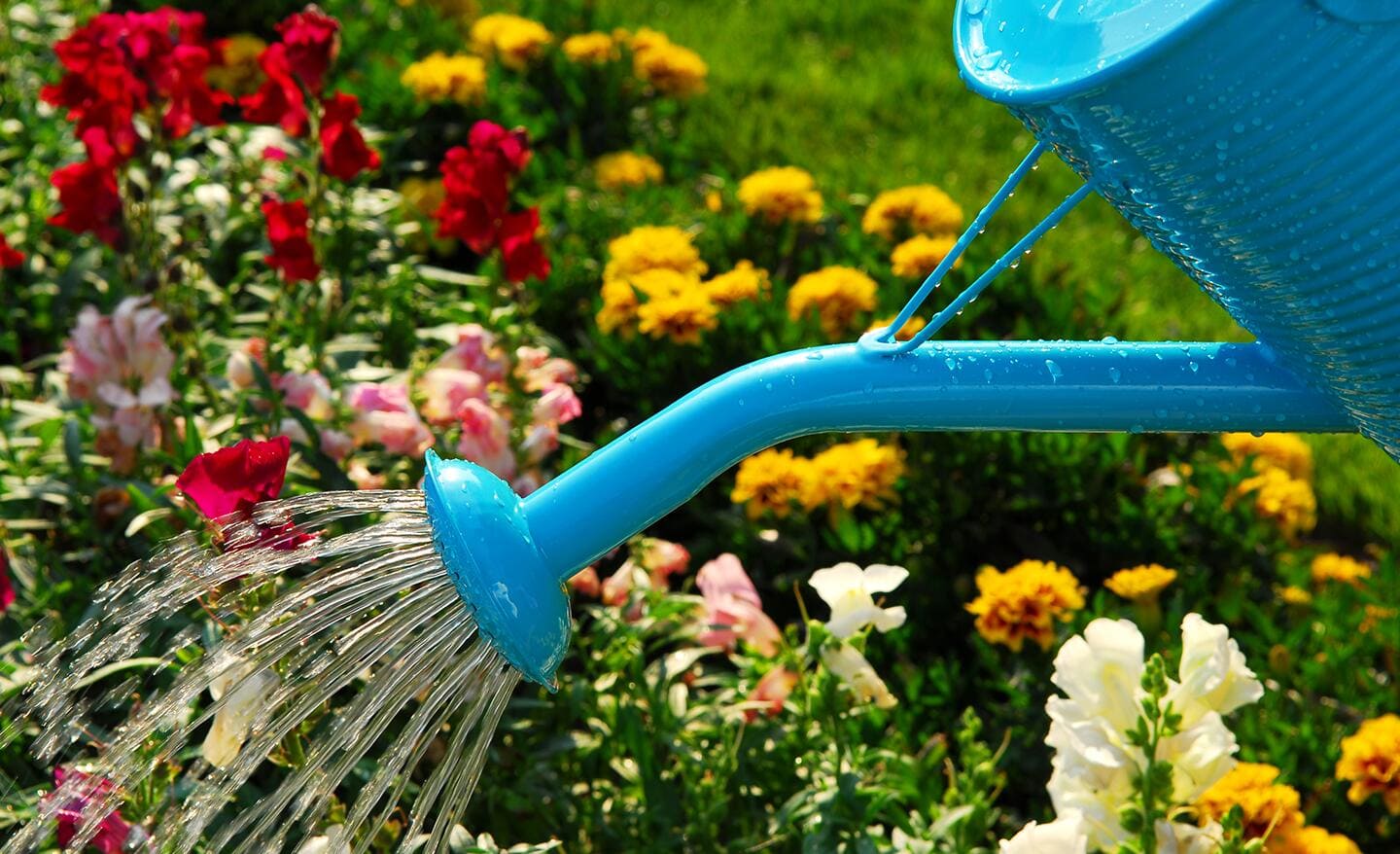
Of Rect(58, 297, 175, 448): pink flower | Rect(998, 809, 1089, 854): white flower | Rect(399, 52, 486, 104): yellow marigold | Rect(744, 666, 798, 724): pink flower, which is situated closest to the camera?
Rect(998, 809, 1089, 854): white flower

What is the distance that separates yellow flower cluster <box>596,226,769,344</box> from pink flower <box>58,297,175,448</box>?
723 millimetres

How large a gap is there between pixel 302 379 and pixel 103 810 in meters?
0.87

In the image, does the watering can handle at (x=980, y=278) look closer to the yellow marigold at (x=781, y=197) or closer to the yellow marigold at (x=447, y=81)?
the yellow marigold at (x=781, y=197)

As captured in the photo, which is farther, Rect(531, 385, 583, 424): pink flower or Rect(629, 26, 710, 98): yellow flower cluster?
Rect(629, 26, 710, 98): yellow flower cluster

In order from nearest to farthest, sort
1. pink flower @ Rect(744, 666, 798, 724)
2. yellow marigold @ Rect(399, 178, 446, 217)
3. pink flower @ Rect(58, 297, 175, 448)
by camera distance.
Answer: pink flower @ Rect(744, 666, 798, 724) → pink flower @ Rect(58, 297, 175, 448) → yellow marigold @ Rect(399, 178, 446, 217)

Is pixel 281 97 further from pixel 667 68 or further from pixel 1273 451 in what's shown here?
pixel 1273 451

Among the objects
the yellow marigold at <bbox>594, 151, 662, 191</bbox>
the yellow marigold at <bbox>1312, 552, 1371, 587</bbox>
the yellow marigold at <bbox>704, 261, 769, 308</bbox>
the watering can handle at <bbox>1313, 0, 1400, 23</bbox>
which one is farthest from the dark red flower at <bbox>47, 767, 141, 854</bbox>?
the yellow marigold at <bbox>594, 151, 662, 191</bbox>

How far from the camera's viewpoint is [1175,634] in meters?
1.97

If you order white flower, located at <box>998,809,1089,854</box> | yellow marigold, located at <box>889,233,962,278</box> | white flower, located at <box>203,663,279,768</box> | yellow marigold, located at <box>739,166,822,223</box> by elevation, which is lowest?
yellow marigold, located at <box>739,166,822,223</box>

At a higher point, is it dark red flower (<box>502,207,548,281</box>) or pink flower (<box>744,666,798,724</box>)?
dark red flower (<box>502,207,548,281</box>)

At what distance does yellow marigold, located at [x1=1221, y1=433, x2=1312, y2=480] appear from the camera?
95.5 inches

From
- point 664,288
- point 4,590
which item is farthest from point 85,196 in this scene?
point 664,288

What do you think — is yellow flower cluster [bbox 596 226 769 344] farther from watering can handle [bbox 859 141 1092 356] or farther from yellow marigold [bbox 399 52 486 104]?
watering can handle [bbox 859 141 1092 356]

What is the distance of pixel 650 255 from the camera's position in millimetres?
2586
